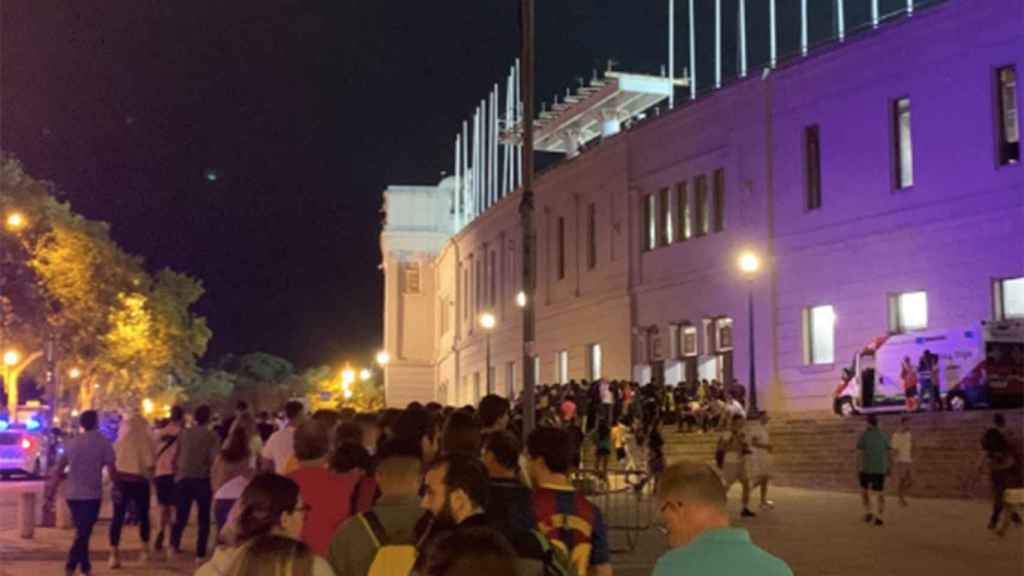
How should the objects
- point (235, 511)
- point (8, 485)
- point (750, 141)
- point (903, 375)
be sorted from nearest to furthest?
point (235, 511) → point (903, 375) → point (8, 485) → point (750, 141)

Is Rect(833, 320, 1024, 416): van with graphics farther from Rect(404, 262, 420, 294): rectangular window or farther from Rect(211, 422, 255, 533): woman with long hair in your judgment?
Rect(404, 262, 420, 294): rectangular window

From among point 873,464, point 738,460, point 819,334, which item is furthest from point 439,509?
point 819,334

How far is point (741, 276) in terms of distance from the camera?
40250 millimetres

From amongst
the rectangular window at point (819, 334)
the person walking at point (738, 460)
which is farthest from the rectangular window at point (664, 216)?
the person walking at point (738, 460)

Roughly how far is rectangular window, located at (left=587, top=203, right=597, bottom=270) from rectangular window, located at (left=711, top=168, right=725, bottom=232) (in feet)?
30.7

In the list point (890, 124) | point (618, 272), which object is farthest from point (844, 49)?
point (618, 272)

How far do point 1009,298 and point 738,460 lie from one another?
42.4 ft

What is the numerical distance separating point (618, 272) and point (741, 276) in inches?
346

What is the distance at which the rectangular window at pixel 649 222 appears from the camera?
152ft

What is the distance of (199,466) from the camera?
14.6 metres

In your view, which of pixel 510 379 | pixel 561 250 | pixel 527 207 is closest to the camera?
pixel 527 207

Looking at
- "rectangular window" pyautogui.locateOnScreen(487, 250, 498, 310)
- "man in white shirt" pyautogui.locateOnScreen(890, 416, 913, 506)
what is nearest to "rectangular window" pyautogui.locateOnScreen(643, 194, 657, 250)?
"rectangular window" pyautogui.locateOnScreen(487, 250, 498, 310)

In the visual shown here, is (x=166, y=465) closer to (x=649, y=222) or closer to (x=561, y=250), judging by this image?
(x=649, y=222)

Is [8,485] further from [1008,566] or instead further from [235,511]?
[235,511]
